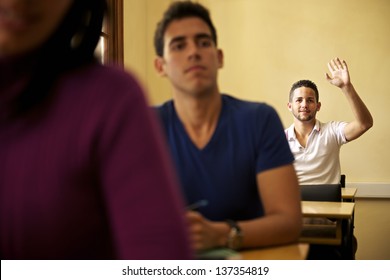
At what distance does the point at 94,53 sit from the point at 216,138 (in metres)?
0.78

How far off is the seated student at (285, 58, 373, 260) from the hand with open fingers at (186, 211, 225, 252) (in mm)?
2159

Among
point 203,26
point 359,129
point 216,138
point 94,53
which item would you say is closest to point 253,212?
point 216,138

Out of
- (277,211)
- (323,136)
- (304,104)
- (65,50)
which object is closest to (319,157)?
(323,136)

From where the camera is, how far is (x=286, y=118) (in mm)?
4672

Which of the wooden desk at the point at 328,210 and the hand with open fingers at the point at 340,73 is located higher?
the hand with open fingers at the point at 340,73

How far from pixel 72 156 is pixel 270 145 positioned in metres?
0.87

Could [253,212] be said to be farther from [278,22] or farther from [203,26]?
[278,22]

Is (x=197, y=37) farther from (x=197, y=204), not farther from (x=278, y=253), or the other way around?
(x=278, y=253)

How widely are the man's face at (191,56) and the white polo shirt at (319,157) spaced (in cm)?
194

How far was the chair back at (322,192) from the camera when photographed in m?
2.75

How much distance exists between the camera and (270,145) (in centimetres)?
129

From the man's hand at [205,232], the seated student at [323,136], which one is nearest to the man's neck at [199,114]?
the man's hand at [205,232]

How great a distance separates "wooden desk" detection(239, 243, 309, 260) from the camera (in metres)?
1.16

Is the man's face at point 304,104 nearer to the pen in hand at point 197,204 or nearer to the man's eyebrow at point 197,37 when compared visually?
the man's eyebrow at point 197,37
